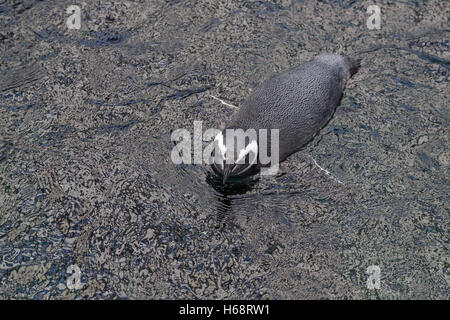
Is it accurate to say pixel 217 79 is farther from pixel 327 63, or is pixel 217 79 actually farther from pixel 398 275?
pixel 398 275

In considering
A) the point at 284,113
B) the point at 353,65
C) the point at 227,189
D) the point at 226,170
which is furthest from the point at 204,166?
the point at 353,65

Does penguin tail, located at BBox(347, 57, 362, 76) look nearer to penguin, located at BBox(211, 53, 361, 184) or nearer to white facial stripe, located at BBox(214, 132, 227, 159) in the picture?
penguin, located at BBox(211, 53, 361, 184)

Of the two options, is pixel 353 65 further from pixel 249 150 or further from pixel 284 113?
pixel 249 150

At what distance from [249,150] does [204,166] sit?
635mm

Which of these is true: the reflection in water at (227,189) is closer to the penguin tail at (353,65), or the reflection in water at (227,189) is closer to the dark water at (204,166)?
the dark water at (204,166)

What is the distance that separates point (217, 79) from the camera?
20.9 feet

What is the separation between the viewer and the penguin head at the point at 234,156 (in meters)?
4.93

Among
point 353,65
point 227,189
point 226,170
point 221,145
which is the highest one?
point 353,65

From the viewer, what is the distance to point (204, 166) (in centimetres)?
541

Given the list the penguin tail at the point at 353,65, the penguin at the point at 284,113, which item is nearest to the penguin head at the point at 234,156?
the penguin at the point at 284,113

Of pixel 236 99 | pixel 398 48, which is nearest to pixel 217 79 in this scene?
pixel 236 99

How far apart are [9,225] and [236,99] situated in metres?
3.13

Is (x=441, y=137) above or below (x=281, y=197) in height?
above

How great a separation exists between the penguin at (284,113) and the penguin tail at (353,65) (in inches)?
12.6
